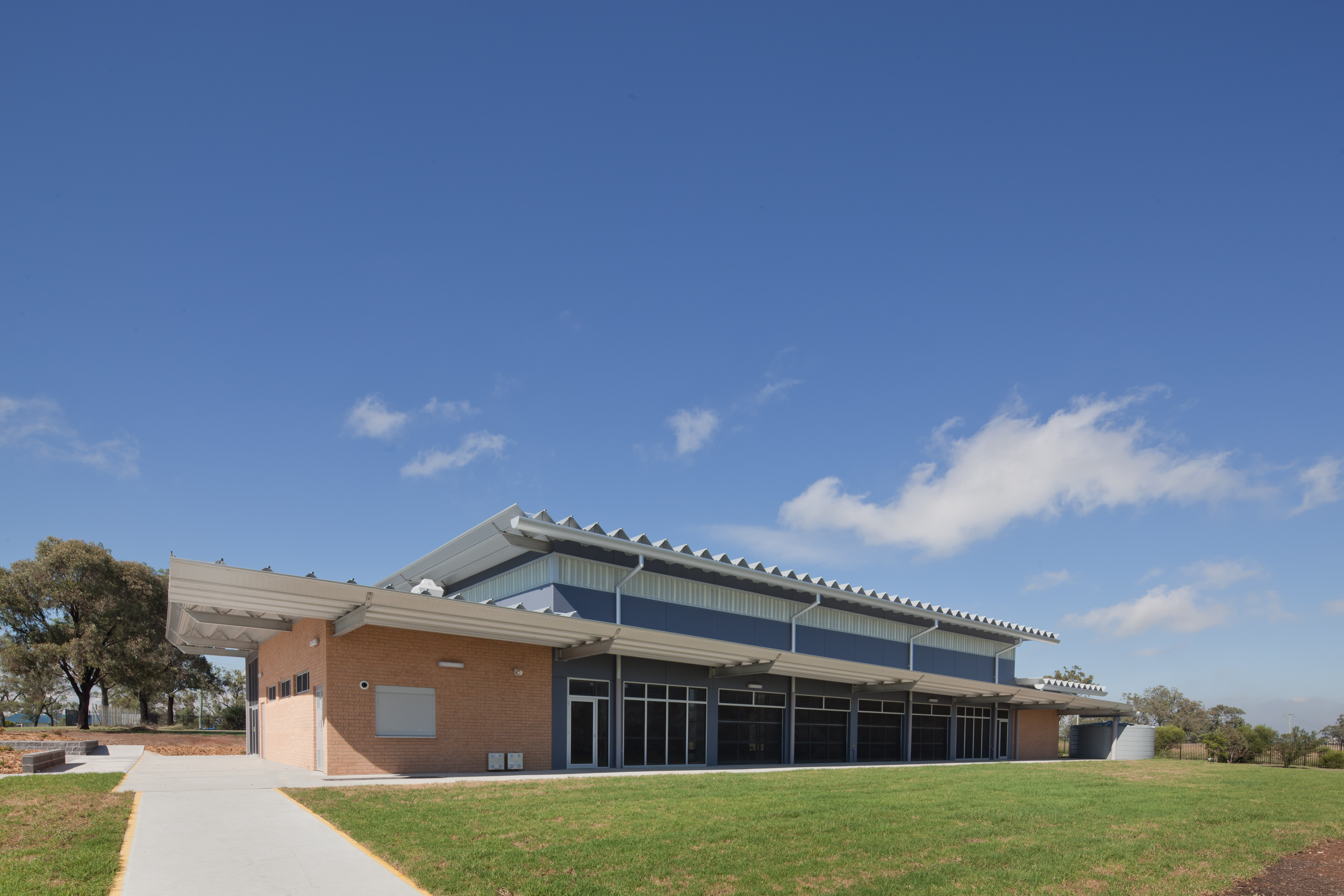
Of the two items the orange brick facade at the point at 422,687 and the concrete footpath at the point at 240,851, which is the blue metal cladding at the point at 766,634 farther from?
the concrete footpath at the point at 240,851

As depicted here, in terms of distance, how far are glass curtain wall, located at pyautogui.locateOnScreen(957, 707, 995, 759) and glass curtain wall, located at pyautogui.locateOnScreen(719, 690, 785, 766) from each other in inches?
448

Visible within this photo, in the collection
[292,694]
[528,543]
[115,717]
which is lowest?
[115,717]

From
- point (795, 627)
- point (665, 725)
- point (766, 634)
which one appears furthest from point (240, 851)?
point (795, 627)

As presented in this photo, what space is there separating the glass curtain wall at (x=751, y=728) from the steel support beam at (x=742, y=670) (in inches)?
22.0

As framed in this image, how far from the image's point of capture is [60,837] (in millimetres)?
8945

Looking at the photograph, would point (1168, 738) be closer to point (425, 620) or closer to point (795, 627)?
point (795, 627)

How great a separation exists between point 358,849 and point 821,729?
21069 millimetres

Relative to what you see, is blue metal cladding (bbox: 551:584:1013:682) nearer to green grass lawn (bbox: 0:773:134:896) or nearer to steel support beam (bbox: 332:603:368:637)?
steel support beam (bbox: 332:603:368:637)

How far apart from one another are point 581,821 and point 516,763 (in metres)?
9.17

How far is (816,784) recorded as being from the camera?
16031 mm

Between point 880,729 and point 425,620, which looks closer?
point 425,620

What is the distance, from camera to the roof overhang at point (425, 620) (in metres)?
15.4

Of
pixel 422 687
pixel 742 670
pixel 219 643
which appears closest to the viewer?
pixel 422 687

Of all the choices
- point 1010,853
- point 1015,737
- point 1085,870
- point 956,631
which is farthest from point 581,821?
point 1015,737
